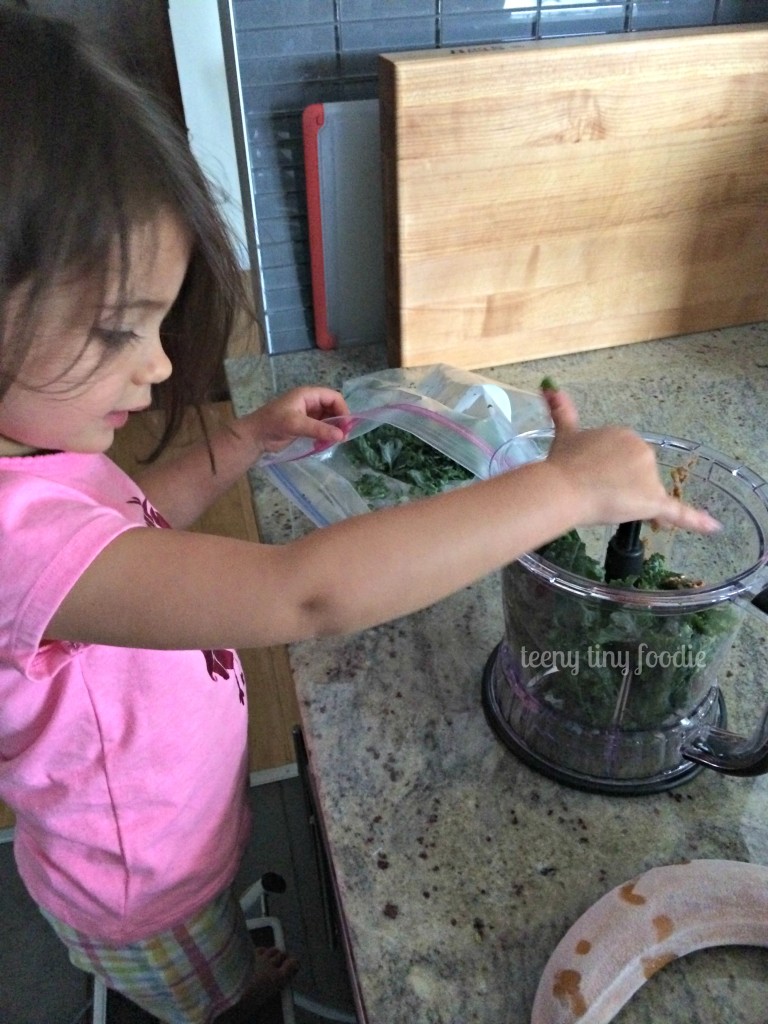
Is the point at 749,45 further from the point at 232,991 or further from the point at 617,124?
the point at 232,991

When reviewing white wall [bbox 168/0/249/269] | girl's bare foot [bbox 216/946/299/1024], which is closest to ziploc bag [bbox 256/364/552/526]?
girl's bare foot [bbox 216/946/299/1024]

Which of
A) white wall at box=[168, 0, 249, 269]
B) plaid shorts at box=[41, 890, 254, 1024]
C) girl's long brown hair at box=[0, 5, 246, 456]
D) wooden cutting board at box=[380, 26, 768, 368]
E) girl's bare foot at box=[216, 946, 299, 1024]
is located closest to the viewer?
girl's long brown hair at box=[0, 5, 246, 456]

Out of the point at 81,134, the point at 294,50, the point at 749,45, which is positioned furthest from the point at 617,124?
the point at 81,134

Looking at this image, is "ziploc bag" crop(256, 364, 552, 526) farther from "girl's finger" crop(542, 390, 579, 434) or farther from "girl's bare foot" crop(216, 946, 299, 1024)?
"girl's bare foot" crop(216, 946, 299, 1024)

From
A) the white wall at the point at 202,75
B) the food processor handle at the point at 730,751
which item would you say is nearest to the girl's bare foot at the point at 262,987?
the food processor handle at the point at 730,751

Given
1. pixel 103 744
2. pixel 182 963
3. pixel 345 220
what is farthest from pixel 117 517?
pixel 345 220

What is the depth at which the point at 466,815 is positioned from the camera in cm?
48

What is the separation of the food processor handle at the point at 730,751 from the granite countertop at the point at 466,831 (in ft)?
0.10

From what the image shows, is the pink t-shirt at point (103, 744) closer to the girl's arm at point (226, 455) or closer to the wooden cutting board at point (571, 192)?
the girl's arm at point (226, 455)

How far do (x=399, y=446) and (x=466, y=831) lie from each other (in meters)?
0.34

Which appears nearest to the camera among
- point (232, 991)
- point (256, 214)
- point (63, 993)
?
point (232, 991)

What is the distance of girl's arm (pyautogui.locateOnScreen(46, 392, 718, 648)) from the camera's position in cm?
41

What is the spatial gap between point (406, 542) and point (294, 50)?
58 cm

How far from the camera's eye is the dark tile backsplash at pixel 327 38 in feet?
2.52
